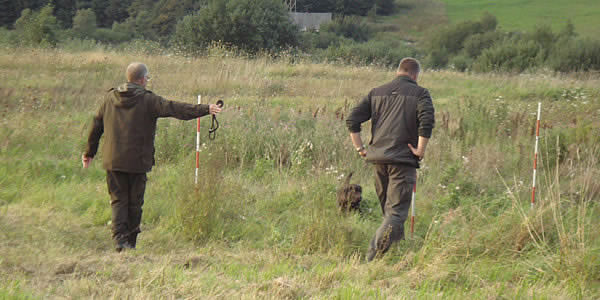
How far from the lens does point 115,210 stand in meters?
6.74

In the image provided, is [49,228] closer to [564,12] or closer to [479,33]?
[479,33]

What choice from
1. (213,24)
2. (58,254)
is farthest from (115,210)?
(213,24)

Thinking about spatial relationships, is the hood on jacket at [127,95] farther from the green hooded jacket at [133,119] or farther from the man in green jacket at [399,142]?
the man in green jacket at [399,142]

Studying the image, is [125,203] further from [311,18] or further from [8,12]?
[311,18]

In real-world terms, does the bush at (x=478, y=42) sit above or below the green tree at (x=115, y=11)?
below

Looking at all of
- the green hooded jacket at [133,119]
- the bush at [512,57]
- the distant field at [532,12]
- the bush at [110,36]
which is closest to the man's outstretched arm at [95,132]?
the green hooded jacket at [133,119]

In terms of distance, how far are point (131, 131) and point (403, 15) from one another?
8795cm

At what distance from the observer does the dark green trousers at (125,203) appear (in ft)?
22.0

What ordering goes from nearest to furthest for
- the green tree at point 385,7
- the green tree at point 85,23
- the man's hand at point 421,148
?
the man's hand at point 421,148 → the green tree at point 85,23 → the green tree at point 385,7

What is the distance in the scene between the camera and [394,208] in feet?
21.5

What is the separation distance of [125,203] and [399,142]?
293cm

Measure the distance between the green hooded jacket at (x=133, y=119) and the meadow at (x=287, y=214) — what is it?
2.91 feet

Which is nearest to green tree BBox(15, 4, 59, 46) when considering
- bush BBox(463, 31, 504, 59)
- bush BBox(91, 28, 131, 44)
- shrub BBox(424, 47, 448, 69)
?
bush BBox(91, 28, 131, 44)

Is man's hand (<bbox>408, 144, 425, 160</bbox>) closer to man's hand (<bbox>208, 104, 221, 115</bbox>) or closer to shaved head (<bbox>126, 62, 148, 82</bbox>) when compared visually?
man's hand (<bbox>208, 104, 221, 115</bbox>)
